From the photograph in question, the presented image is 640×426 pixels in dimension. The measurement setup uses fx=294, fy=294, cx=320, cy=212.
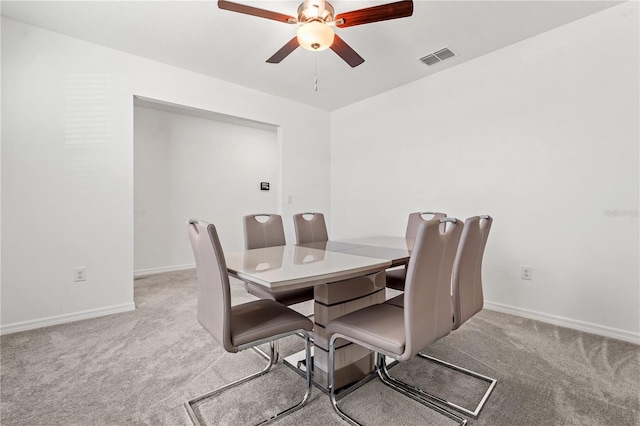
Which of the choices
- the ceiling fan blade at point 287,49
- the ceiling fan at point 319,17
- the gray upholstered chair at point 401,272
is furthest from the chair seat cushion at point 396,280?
the ceiling fan blade at point 287,49

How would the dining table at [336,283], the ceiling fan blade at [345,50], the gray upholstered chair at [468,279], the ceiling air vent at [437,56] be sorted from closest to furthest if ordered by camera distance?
the dining table at [336,283], the gray upholstered chair at [468,279], the ceiling fan blade at [345,50], the ceiling air vent at [437,56]

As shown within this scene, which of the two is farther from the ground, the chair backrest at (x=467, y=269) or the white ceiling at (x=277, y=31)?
the white ceiling at (x=277, y=31)

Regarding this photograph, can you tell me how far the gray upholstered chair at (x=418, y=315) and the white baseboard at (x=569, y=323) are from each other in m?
1.85

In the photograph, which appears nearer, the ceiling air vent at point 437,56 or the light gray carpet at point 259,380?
the light gray carpet at point 259,380

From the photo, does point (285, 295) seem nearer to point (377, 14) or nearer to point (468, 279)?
point (468, 279)

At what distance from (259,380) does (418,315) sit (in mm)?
1100

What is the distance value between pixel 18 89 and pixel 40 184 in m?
0.80

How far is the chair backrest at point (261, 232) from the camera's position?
234 cm

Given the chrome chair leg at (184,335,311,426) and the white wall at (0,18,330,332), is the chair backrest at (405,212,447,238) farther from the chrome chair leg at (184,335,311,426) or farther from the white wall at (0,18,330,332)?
the white wall at (0,18,330,332)

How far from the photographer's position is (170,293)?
11.5ft

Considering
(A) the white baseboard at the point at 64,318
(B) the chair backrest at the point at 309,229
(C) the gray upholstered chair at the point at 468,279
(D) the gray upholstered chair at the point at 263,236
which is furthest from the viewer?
(B) the chair backrest at the point at 309,229

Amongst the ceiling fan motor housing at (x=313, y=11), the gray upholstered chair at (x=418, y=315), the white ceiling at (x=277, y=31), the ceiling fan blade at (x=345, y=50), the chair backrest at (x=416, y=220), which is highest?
the white ceiling at (x=277, y=31)

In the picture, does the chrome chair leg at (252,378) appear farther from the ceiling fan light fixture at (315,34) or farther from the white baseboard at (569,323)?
the white baseboard at (569,323)

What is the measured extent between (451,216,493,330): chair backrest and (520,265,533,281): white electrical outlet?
1516 mm
